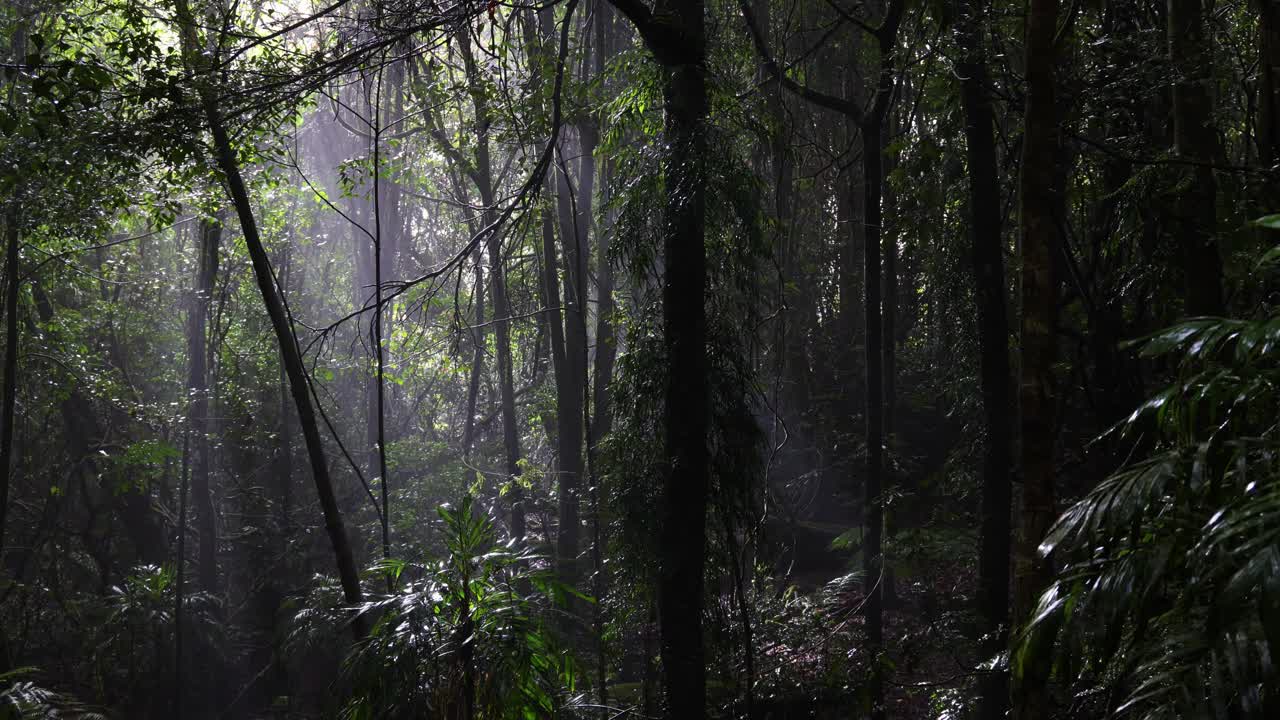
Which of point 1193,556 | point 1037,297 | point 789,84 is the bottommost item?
point 1193,556

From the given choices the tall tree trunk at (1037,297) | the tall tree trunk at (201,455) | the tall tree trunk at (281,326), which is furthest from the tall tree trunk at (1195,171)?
the tall tree trunk at (201,455)

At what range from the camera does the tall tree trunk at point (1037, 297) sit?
2.89 metres

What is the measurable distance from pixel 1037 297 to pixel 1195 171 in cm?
142

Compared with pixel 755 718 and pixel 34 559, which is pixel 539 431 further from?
pixel 755 718

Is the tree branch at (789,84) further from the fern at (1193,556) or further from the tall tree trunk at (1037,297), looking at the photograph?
the fern at (1193,556)

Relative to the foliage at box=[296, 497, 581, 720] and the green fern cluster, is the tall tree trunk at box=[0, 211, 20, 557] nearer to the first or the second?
the foliage at box=[296, 497, 581, 720]

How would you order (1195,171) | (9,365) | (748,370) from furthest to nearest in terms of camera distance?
(9,365) → (748,370) → (1195,171)

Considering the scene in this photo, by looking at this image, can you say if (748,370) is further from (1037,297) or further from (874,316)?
(1037,297)

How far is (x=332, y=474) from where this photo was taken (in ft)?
49.5

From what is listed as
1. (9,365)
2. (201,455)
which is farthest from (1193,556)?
(201,455)

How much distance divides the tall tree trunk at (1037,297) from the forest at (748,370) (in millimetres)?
12

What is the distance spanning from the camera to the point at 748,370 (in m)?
5.93

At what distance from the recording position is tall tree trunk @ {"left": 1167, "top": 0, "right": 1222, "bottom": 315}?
145 inches

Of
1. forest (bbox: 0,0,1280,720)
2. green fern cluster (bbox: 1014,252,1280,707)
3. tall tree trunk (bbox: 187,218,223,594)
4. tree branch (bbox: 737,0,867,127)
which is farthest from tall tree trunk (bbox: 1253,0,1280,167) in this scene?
tall tree trunk (bbox: 187,218,223,594)
